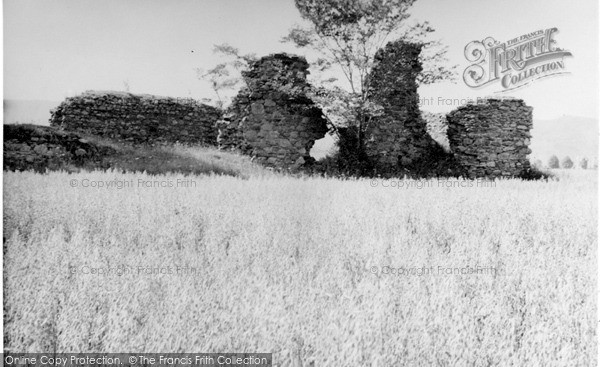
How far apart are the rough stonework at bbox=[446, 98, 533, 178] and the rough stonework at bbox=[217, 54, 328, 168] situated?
435cm

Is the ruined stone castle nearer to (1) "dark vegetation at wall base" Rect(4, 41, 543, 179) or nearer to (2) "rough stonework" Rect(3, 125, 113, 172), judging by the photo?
(1) "dark vegetation at wall base" Rect(4, 41, 543, 179)

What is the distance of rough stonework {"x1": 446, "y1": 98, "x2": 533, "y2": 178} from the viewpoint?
480 inches

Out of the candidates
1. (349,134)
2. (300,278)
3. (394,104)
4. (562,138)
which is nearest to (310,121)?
(349,134)

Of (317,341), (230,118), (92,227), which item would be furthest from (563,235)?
(230,118)

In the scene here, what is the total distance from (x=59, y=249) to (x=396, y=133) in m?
9.64

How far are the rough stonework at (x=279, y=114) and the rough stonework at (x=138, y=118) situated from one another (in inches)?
149

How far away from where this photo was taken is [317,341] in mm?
2367

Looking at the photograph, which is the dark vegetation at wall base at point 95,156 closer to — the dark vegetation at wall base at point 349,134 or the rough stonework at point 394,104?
the dark vegetation at wall base at point 349,134

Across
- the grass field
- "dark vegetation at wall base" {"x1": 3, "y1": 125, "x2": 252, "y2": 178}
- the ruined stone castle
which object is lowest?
the grass field

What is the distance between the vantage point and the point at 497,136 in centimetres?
1227

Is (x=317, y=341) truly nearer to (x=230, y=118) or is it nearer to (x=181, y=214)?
(x=181, y=214)

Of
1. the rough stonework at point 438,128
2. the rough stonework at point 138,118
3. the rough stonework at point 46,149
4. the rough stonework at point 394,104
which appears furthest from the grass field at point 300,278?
the rough stonework at point 138,118

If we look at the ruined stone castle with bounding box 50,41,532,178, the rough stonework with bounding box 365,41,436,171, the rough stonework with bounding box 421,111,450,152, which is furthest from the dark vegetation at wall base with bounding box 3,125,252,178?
the rough stonework with bounding box 421,111,450,152

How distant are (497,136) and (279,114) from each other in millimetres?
5862
